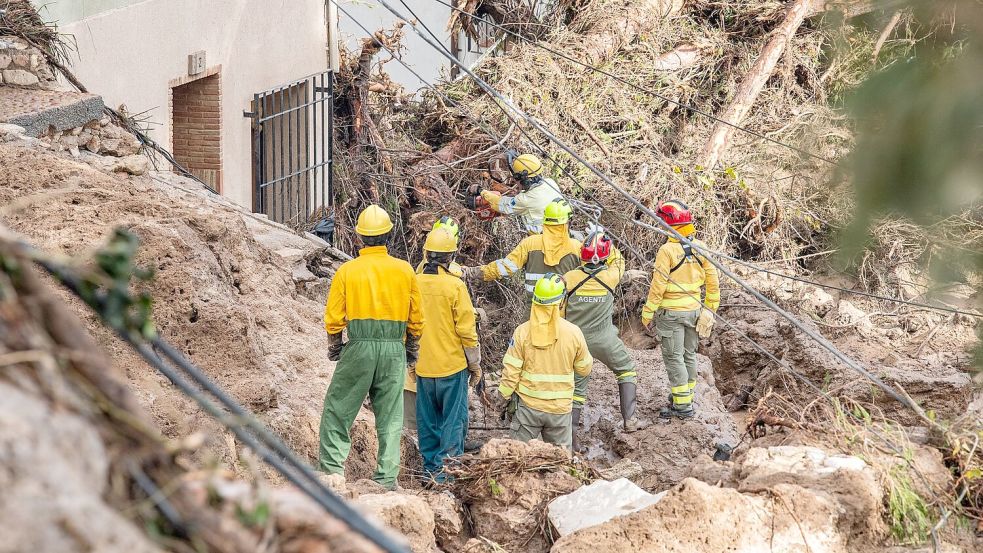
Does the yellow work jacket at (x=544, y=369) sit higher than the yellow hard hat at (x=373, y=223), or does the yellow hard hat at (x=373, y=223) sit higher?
the yellow hard hat at (x=373, y=223)

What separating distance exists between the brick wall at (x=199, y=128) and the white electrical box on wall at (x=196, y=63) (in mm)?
437

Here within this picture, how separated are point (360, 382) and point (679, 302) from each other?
11.4 feet

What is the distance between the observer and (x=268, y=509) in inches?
66.1

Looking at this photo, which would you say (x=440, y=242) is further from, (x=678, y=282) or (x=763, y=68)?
(x=763, y=68)

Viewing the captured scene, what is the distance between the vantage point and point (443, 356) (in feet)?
22.7

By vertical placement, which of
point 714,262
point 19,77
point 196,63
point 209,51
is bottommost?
point 714,262

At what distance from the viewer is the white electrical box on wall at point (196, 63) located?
9852 mm

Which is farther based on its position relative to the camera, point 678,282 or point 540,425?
point 678,282

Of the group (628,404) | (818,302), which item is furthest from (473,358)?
(818,302)

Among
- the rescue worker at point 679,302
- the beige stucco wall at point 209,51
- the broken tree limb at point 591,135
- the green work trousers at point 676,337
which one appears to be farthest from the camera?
the broken tree limb at point 591,135

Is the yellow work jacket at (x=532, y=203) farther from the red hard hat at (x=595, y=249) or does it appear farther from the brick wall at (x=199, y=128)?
the brick wall at (x=199, y=128)

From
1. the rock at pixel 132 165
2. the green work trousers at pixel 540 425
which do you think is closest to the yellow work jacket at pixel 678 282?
the green work trousers at pixel 540 425

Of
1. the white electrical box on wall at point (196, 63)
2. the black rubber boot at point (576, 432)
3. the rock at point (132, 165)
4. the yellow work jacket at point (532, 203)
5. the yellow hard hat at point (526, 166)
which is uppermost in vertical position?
the white electrical box on wall at point (196, 63)

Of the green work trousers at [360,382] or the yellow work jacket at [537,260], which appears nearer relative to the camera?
the green work trousers at [360,382]
